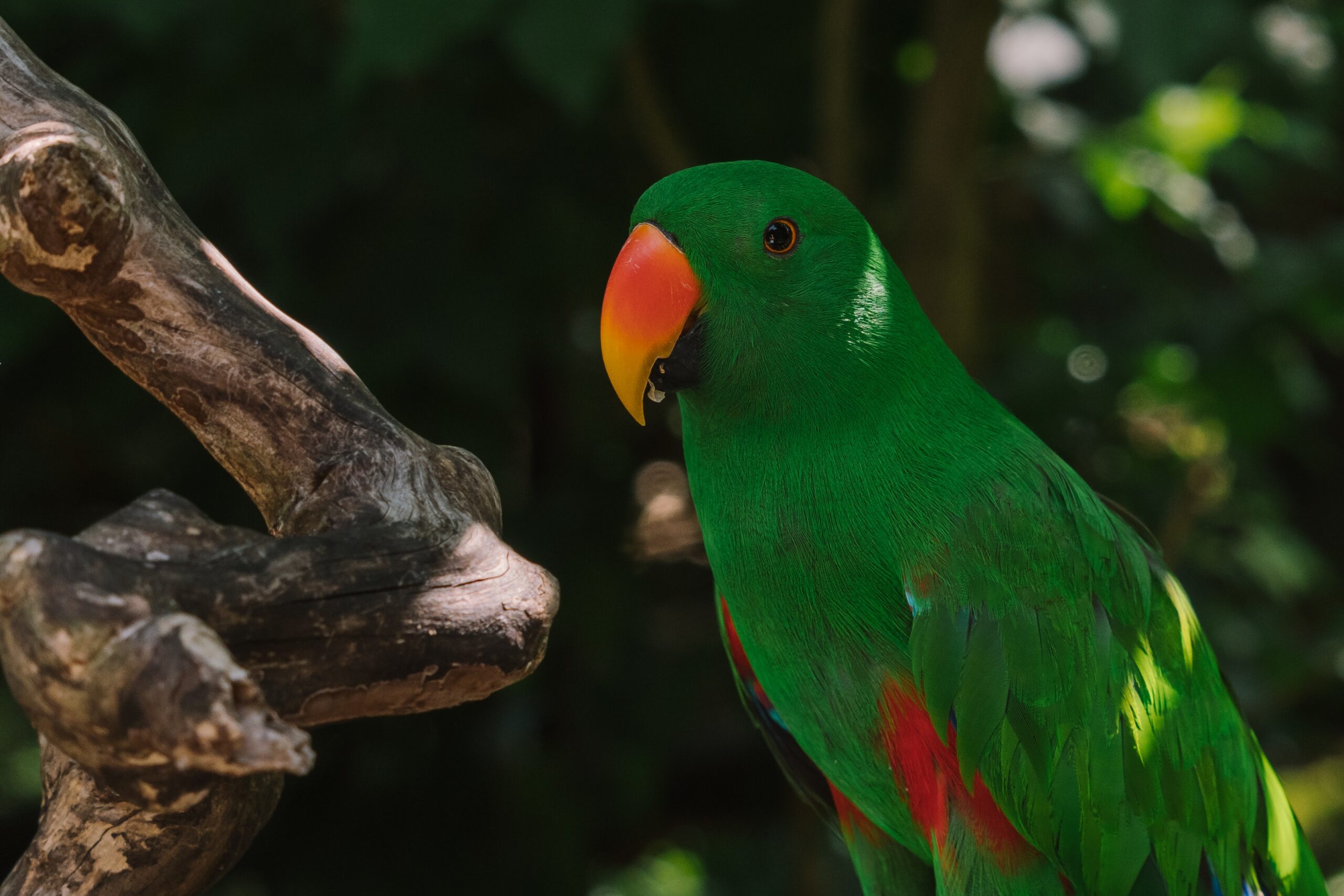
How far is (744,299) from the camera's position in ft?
5.36

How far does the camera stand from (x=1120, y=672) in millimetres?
1703

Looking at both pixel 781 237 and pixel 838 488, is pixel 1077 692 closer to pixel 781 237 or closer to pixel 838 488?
pixel 838 488

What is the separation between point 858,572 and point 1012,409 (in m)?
1.62

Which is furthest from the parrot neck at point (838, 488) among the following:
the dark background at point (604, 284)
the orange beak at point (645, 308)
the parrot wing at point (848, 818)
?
the dark background at point (604, 284)

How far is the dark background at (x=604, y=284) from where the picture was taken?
2.79 metres

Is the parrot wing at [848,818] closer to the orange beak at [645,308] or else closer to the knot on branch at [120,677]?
the orange beak at [645,308]

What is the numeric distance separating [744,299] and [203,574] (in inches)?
30.5

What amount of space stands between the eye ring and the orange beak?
0.37ft

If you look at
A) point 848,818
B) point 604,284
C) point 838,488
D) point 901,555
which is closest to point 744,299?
point 838,488

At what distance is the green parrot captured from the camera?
5.31ft

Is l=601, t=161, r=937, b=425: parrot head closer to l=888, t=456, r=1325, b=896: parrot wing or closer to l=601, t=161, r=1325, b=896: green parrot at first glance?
l=601, t=161, r=1325, b=896: green parrot

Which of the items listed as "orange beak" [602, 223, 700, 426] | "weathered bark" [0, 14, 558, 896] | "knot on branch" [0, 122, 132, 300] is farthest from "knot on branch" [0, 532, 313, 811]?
"orange beak" [602, 223, 700, 426]

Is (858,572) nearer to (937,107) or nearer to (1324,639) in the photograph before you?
(937,107)

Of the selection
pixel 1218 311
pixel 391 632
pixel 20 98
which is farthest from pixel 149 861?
pixel 1218 311
